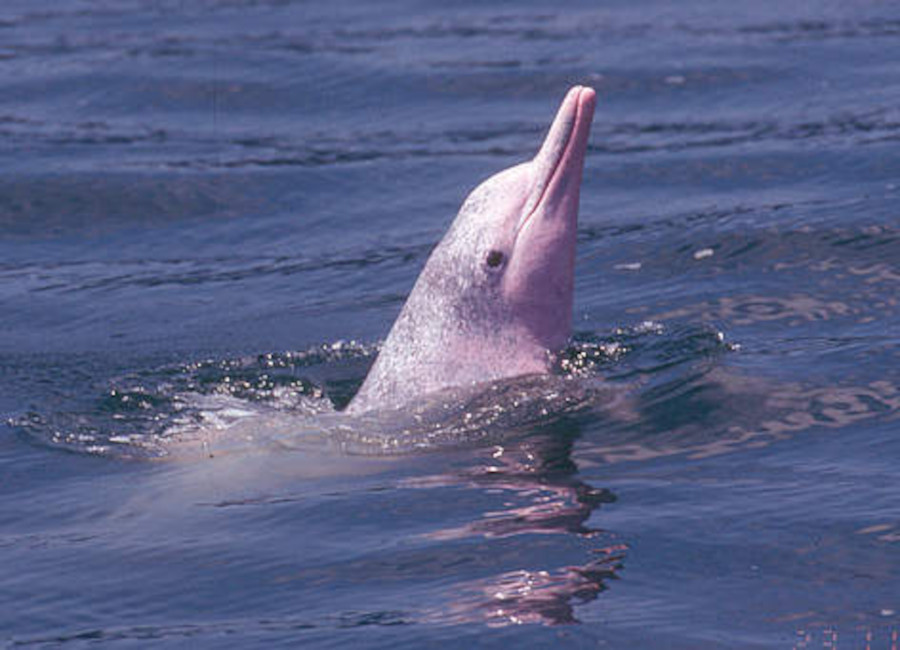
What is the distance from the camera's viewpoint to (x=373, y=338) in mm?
11641

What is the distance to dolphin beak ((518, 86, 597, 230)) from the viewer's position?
9.14 m

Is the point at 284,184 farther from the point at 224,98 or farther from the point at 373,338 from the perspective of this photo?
the point at 373,338

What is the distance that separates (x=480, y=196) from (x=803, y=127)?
789 cm

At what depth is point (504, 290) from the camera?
9359 millimetres

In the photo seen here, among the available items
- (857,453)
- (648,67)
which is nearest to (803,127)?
(648,67)

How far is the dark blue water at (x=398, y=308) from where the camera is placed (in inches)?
278

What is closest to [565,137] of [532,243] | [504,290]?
[532,243]

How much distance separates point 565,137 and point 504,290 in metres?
0.87

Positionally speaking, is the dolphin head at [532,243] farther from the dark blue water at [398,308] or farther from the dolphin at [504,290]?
the dark blue water at [398,308]

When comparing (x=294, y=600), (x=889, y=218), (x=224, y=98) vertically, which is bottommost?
(x=294, y=600)

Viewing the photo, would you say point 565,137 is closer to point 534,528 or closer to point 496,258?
point 496,258

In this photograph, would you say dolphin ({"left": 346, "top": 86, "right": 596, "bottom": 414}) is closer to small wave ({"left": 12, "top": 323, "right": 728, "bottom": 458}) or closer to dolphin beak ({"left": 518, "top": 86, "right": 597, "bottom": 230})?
dolphin beak ({"left": 518, "top": 86, "right": 597, "bottom": 230})

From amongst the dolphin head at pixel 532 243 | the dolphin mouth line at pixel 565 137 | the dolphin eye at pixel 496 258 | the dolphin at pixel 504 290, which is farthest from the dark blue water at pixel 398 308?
the dolphin mouth line at pixel 565 137

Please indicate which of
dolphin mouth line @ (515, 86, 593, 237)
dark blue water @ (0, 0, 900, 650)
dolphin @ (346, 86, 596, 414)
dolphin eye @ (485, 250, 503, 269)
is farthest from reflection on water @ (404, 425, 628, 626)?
dolphin mouth line @ (515, 86, 593, 237)
